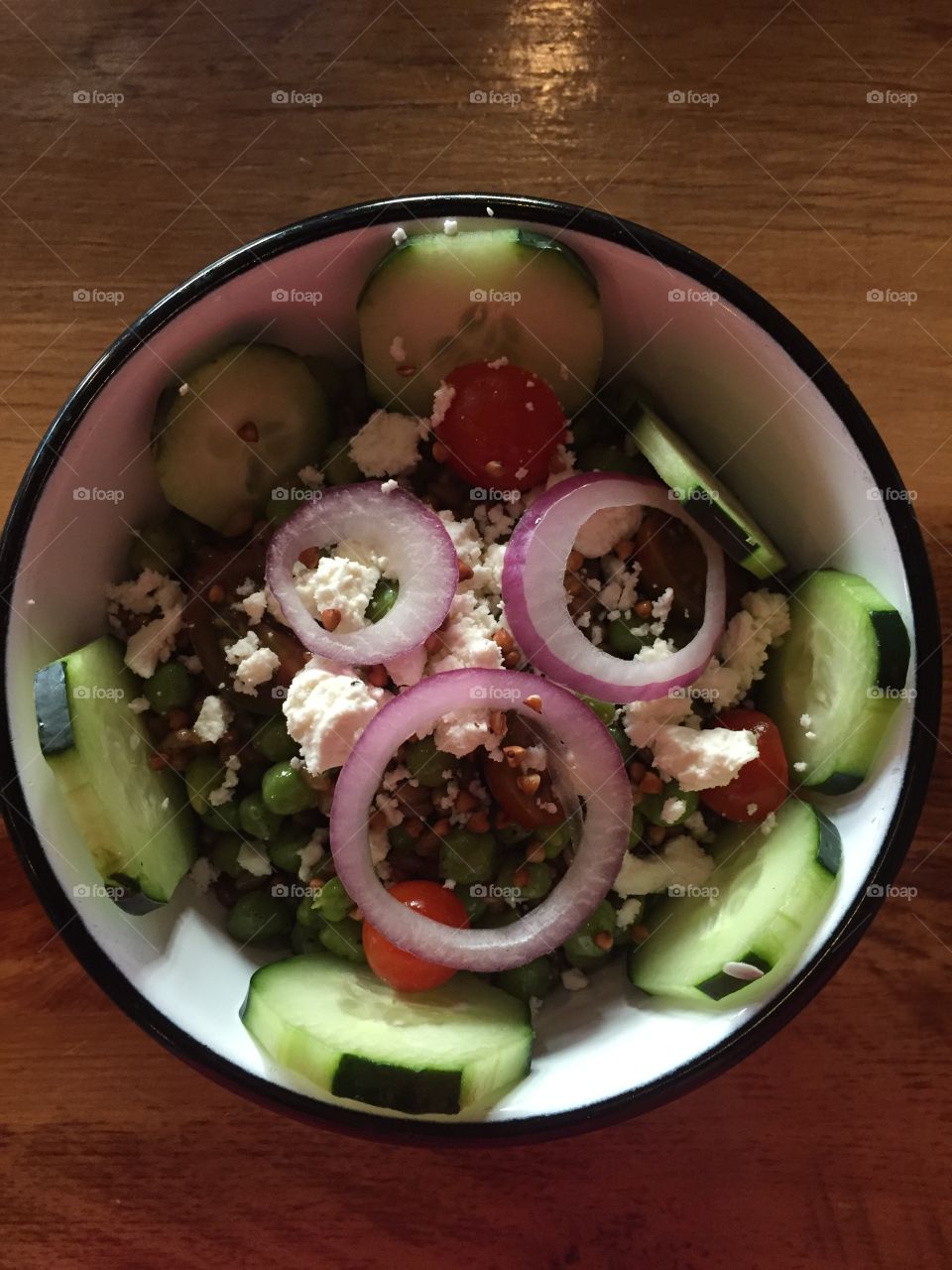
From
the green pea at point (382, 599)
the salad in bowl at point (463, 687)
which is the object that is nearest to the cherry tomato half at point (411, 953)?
the salad in bowl at point (463, 687)

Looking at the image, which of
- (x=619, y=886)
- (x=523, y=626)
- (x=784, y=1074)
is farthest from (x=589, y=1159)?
(x=523, y=626)

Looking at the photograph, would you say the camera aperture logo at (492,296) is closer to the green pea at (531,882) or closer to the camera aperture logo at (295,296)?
the camera aperture logo at (295,296)

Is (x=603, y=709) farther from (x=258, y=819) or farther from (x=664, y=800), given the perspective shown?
(x=258, y=819)

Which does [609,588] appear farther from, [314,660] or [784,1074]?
[784,1074]

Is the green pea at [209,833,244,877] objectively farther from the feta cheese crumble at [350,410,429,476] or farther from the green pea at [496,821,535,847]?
the feta cheese crumble at [350,410,429,476]

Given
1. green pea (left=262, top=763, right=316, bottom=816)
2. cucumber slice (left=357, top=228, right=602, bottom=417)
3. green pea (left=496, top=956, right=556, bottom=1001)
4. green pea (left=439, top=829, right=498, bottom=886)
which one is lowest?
green pea (left=496, top=956, right=556, bottom=1001)

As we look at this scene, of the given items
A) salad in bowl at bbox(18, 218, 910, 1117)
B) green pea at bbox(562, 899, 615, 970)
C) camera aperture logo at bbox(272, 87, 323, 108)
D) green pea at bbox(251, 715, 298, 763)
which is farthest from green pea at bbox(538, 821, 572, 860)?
camera aperture logo at bbox(272, 87, 323, 108)

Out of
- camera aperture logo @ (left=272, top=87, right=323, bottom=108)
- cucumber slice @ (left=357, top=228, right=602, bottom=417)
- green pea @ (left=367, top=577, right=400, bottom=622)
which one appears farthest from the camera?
camera aperture logo @ (left=272, top=87, right=323, bottom=108)
